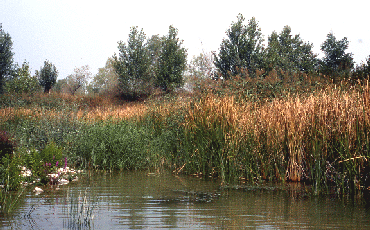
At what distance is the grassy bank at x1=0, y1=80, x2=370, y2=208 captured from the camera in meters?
5.62

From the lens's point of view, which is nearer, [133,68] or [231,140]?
[231,140]

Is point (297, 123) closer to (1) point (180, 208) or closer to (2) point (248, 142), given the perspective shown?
(2) point (248, 142)

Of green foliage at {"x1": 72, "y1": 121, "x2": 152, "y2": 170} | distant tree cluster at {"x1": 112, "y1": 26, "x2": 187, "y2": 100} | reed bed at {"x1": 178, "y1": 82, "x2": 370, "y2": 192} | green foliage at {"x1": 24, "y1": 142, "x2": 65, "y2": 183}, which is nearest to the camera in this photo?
reed bed at {"x1": 178, "y1": 82, "x2": 370, "y2": 192}

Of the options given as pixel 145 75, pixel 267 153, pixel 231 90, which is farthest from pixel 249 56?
pixel 267 153

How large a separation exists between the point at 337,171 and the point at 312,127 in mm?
815

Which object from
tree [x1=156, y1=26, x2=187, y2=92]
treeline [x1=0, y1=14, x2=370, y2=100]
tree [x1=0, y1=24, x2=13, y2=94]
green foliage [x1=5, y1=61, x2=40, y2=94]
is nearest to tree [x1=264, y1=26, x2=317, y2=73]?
treeline [x1=0, y1=14, x2=370, y2=100]

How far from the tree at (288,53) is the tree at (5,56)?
26.6 m

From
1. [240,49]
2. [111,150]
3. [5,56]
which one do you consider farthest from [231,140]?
[5,56]

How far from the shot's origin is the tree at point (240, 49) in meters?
32.8

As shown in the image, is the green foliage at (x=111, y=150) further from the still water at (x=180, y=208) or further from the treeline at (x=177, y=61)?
the treeline at (x=177, y=61)

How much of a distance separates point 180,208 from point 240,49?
29.4 meters

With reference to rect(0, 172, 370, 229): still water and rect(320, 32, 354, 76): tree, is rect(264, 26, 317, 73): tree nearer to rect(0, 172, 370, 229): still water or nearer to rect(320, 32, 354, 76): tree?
rect(320, 32, 354, 76): tree

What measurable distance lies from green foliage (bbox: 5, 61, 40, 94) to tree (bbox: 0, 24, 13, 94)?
52.9 inches

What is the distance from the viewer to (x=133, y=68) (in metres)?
38.5
